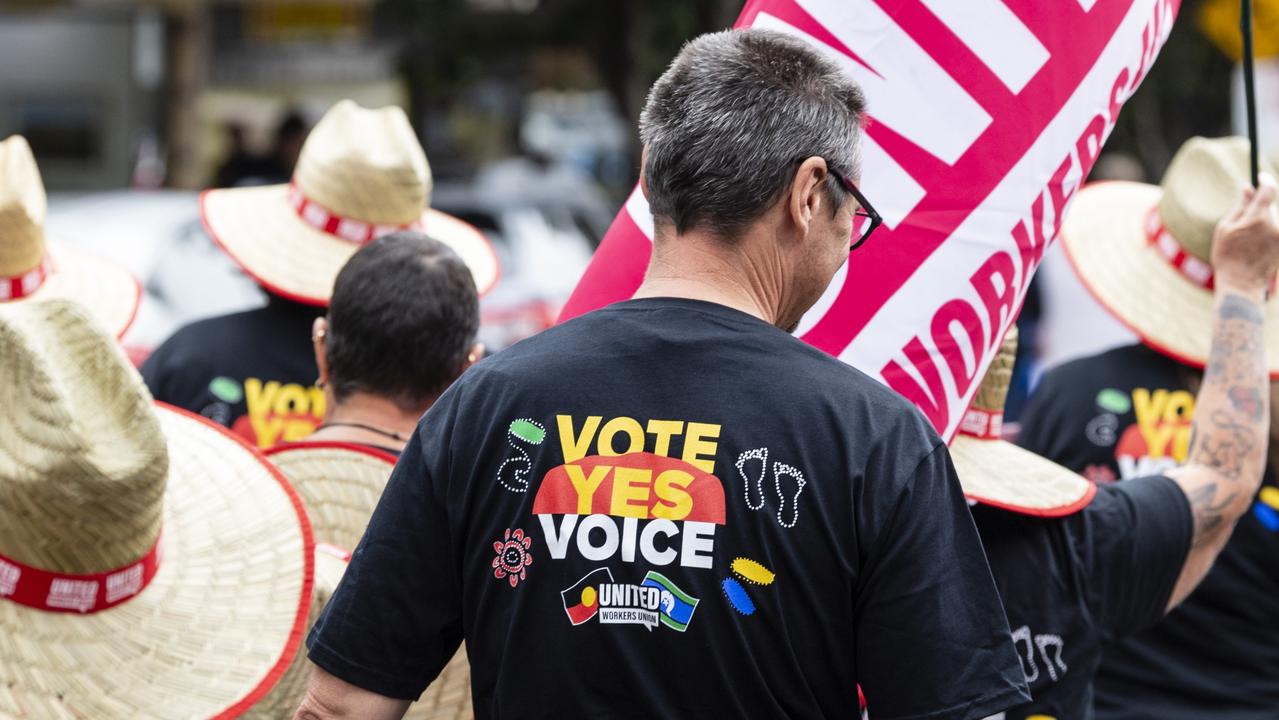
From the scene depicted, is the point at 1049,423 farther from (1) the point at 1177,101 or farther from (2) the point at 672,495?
(1) the point at 1177,101

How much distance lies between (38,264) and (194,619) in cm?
170

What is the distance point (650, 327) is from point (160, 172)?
1524cm

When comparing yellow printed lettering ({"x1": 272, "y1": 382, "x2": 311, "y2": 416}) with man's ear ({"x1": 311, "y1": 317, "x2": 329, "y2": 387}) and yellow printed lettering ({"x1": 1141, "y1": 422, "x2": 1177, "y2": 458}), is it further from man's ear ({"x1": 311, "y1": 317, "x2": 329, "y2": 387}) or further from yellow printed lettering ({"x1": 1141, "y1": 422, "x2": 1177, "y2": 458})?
yellow printed lettering ({"x1": 1141, "y1": 422, "x2": 1177, "y2": 458})

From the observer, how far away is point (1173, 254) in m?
3.96

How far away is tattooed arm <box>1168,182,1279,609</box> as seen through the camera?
9.08 ft

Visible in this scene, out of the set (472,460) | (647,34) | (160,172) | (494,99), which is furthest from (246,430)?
(494,99)

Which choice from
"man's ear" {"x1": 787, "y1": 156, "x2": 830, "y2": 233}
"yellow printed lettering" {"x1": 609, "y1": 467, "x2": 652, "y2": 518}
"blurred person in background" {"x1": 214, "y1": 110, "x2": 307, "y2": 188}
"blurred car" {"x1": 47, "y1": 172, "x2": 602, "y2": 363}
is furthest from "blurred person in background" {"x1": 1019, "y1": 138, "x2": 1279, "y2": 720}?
"blurred person in background" {"x1": 214, "y1": 110, "x2": 307, "y2": 188}

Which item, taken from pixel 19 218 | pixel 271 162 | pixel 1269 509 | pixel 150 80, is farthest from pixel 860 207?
pixel 150 80

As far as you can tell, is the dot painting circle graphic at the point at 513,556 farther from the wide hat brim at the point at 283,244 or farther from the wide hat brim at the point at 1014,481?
the wide hat brim at the point at 283,244

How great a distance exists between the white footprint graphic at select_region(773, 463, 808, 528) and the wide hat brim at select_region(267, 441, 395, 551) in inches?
44.1

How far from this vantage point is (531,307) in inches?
347

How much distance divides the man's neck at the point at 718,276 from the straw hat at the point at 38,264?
167cm

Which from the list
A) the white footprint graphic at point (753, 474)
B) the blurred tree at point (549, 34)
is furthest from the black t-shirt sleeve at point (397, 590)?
the blurred tree at point (549, 34)

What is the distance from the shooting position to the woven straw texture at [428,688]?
2459mm
